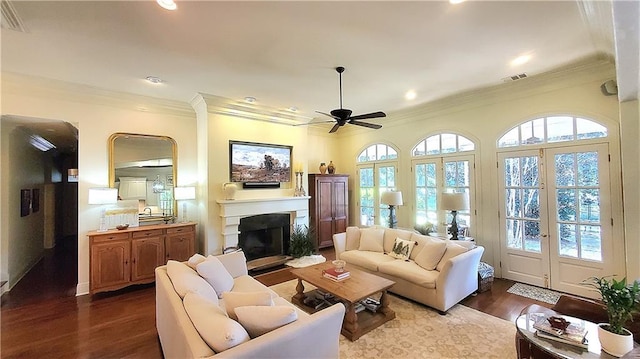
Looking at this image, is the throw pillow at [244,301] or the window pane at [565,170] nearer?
the throw pillow at [244,301]

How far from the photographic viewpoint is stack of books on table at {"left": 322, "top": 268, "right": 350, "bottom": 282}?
319 centimetres

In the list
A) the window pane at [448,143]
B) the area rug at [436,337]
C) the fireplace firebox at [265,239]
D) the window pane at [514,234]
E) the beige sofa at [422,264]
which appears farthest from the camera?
the fireplace firebox at [265,239]

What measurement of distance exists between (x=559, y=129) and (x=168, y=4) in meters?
4.99

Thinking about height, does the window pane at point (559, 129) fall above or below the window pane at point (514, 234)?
above

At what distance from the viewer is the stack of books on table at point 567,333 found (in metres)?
1.88

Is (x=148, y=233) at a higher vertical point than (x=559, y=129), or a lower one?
lower

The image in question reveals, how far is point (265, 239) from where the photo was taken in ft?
18.0

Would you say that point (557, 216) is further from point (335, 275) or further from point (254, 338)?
point (254, 338)

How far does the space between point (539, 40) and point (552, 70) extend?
118 cm

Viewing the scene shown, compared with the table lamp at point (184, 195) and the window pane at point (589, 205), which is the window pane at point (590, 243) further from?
the table lamp at point (184, 195)

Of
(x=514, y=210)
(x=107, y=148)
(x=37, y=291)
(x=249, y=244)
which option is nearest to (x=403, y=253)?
(x=514, y=210)

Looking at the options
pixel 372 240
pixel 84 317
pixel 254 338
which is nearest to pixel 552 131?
pixel 372 240

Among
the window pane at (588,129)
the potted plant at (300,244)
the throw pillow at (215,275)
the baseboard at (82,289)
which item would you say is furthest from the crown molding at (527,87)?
the baseboard at (82,289)

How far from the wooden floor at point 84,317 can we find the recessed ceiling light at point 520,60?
3.07m
